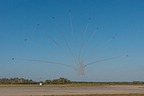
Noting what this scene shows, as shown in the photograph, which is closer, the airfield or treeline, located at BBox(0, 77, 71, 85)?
the airfield

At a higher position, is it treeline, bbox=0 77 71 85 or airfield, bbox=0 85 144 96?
treeline, bbox=0 77 71 85

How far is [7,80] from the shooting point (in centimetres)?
15550

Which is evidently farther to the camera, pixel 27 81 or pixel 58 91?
pixel 27 81

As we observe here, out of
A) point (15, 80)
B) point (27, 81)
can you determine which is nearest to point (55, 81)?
point (27, 81)

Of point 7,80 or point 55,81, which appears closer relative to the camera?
point 55,81

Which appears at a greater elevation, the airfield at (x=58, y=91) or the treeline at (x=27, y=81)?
the treeline at (x=27, y=81)

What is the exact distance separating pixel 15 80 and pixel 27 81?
36.2 ft

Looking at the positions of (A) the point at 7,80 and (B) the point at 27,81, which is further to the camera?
(A) the point at 7,80

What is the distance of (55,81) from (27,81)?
48.3ft

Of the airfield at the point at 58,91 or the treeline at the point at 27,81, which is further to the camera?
the treeline at the point at 27,81

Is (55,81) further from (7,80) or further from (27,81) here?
(7,80)

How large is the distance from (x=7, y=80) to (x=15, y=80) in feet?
19.8

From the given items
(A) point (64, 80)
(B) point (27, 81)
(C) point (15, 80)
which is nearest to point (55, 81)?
(A) point (64, 80)

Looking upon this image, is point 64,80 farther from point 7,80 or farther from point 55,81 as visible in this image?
point 7,80
